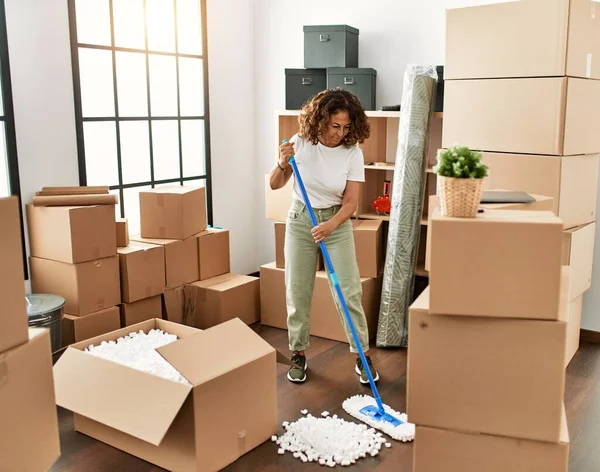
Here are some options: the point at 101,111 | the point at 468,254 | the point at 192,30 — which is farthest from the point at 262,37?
the point at 468,254

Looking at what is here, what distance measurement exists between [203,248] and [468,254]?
2.52m

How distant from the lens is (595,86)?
337 centimetres

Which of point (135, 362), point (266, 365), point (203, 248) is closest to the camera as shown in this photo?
point (266, 365)

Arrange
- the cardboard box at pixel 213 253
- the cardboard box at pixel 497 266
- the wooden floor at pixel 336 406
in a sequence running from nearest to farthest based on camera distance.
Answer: the cardboard box at pixel 497 266, the wooden floor at pixel 336 406, the cardboard box at pixel 213 253

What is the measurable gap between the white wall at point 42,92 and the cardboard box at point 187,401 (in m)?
1.24

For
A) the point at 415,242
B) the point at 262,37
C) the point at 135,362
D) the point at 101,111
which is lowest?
the point at 135,362

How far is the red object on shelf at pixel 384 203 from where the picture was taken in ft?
13.8

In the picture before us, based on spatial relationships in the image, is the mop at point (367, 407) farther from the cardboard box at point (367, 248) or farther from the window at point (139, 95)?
the window at point (139, 95)

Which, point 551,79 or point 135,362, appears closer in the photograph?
point 135,362

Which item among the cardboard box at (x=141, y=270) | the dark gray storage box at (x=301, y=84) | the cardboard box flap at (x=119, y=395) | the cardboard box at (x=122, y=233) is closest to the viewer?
the cardboard box flap at (x=119, y=395)

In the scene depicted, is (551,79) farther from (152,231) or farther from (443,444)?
(152,231)

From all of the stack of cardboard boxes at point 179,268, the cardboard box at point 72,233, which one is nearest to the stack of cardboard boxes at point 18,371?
the cardboard box at point 72,233

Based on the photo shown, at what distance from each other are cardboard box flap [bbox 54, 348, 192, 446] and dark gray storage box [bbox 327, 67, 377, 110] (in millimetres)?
2360

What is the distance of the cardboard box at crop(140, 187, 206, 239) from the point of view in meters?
3.88
